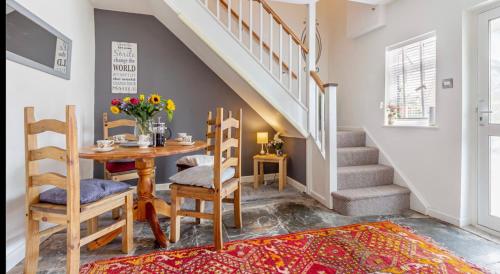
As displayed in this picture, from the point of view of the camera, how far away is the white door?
207 cm

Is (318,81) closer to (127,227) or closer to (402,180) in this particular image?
(402,180)

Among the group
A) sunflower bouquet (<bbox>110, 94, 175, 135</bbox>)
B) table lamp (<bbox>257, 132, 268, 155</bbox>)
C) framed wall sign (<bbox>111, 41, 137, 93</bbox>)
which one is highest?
framed wall sign (<bbox>111, 41, 137, 93</bbox>)

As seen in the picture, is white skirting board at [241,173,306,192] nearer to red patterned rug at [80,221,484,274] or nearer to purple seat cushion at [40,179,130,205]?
red patterned rug at [80,221,484,274]

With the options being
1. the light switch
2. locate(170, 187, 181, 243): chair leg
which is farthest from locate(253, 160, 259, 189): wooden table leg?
the light switch

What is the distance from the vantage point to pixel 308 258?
5.64ft

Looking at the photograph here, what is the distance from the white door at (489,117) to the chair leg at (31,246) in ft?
11.3

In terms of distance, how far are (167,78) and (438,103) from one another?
3288 millimetres

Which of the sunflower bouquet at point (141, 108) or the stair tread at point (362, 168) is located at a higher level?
the sunflower bouquet at point (141, 108)

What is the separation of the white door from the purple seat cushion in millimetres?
3029

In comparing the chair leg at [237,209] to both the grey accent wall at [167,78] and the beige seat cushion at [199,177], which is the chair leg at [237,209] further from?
the grey accent wall at [167,78]

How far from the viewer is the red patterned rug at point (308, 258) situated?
1.60 metres

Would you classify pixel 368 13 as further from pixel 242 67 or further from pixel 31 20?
pixel 31 20

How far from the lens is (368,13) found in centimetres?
324

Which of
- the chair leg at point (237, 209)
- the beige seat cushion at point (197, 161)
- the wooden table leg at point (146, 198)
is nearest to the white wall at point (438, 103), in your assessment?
the chair leg at point (237, 209)
